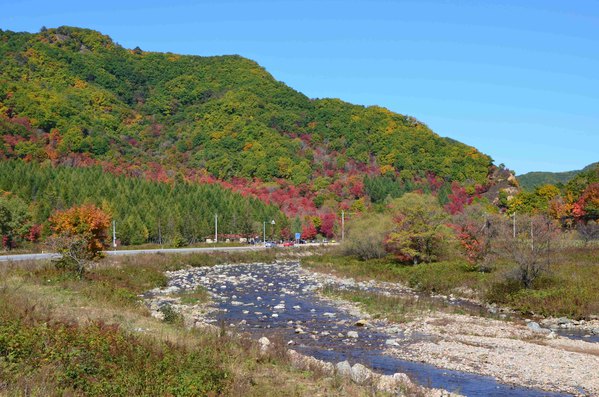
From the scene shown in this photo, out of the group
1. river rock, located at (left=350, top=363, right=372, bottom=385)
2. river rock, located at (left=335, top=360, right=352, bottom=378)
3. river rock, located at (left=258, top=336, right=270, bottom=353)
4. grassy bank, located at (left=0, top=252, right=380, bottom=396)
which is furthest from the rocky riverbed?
grassy bank, located at (left=0, top=252, right=380, bottom=396)

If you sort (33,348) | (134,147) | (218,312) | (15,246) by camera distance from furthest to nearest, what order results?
(134,147) < (15,246) < (218,312) < (33,348)

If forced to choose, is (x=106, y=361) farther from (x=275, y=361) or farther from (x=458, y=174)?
(x=458, y=174)

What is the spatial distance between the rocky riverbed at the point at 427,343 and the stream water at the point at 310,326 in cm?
4

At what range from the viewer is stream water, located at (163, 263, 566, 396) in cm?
1700

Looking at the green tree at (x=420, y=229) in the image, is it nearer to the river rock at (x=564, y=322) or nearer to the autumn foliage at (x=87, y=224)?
the river rock at (x=564, y=322)

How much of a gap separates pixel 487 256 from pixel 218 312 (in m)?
23.0

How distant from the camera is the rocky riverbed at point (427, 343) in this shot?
1692cm

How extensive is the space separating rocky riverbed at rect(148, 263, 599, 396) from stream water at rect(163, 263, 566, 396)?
4cm

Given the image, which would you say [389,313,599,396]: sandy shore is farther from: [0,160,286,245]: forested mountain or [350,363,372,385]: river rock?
[0,160,286,245]: forested mountain

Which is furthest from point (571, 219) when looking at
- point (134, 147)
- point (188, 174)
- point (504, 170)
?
point (134, 147)

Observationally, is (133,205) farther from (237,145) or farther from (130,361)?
(130,361)

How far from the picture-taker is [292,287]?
4269cm

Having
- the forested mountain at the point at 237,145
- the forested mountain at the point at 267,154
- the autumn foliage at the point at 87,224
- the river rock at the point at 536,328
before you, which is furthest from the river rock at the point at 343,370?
the forested mountain at the point at 237,145

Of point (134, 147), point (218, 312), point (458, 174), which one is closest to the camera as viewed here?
point (218, 312)
